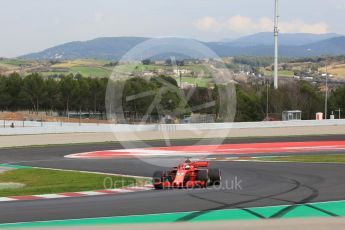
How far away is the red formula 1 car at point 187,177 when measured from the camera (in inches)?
580

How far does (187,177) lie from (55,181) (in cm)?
578

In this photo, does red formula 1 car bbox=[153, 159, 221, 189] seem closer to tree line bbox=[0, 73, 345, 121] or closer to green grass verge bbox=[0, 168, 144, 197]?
green grass verge bbox=[0, 168, 144, 197]

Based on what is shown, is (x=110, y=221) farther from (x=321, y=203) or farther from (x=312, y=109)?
(x=312, y=109)

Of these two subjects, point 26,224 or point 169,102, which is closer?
point 26,224

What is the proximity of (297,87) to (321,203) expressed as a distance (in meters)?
69.8

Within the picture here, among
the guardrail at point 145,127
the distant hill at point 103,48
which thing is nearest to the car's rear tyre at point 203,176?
the distant hill at point 103,48

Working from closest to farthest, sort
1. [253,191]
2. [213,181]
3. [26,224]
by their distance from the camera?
[26,224], [253,191], [213,181]

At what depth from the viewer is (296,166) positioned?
21.2m

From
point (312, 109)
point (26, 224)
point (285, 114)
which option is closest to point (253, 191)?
point (26, 224)

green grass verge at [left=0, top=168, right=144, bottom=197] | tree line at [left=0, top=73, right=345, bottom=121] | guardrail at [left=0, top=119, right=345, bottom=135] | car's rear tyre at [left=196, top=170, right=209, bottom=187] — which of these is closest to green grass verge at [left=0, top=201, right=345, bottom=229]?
car's rear tyre at [left=196, top=170, right=209, bottom=187]

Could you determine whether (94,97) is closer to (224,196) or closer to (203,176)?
(203,176)

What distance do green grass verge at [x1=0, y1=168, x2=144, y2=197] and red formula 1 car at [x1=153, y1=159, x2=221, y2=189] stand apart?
1.67m

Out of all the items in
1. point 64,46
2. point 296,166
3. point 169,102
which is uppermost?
point 64,46

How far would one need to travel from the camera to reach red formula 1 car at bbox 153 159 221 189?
1474 cm
